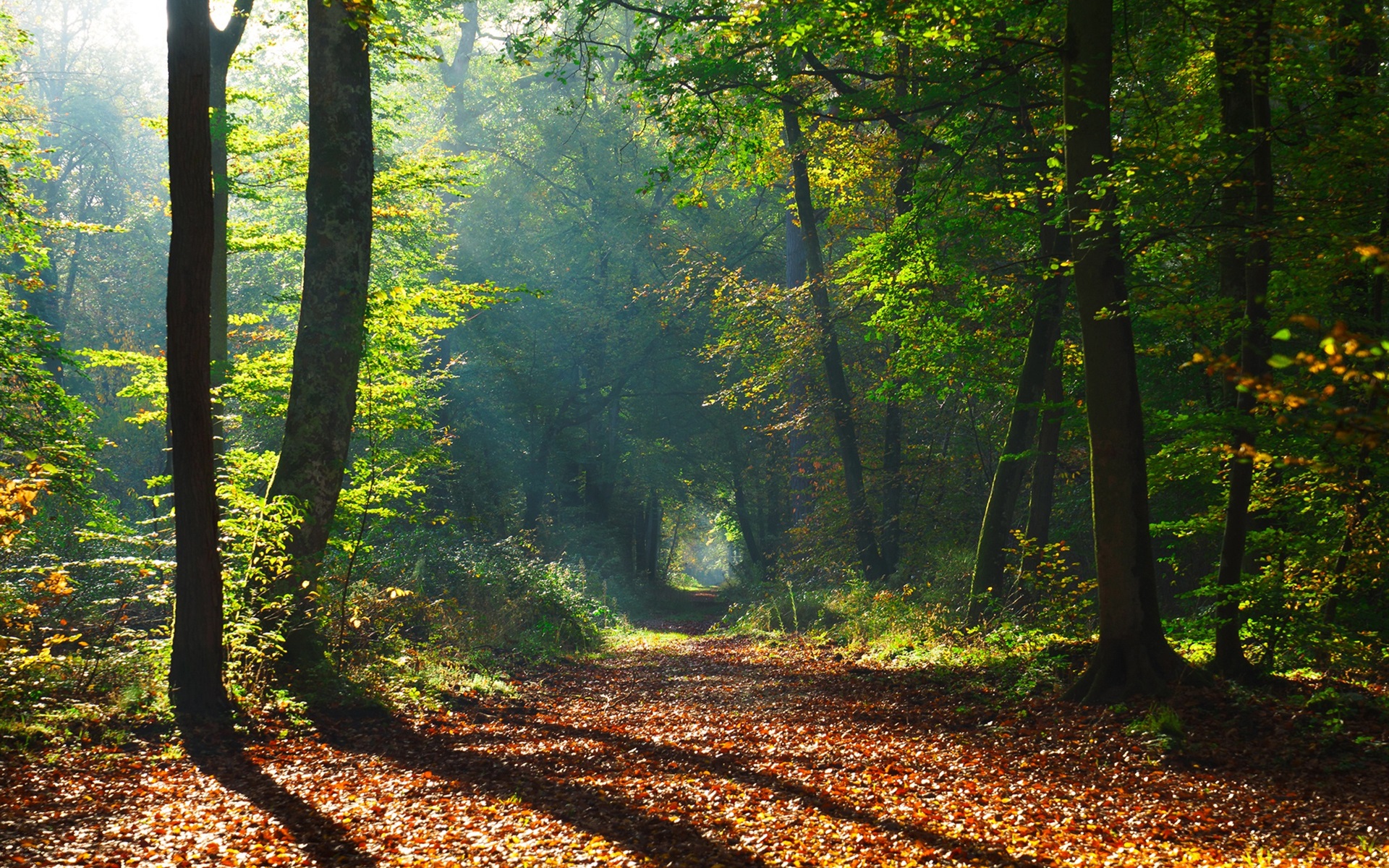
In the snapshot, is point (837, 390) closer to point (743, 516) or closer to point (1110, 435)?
point (1110, 435)

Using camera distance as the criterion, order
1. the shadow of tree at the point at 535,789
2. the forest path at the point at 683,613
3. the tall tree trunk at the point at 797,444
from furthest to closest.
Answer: the forest path at the point at 683,613 < the tall tree trunk at the point at 797,444 < the shadow of tree at the point at 535,789

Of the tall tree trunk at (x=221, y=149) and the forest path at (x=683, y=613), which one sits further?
the forest path at (x=683, y=613)

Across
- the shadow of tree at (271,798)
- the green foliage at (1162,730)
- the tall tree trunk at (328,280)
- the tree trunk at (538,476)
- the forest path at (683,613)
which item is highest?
the tall tree trunk at (328,280)

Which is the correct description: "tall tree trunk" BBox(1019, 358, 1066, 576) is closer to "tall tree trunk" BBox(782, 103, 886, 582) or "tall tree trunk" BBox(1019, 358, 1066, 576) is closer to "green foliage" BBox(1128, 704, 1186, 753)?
"green foliage" BBox(1128, 704, 1186, 753)

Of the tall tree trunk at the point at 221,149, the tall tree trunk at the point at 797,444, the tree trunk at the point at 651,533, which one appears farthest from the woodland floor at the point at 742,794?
the tree trunk at the point at 651,533

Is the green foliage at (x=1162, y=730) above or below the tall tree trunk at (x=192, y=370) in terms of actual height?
below

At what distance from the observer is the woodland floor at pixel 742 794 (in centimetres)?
477

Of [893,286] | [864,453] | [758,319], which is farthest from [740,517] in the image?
[893,286]

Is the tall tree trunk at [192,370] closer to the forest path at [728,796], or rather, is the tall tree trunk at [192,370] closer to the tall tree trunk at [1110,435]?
the forest path at [728,796]

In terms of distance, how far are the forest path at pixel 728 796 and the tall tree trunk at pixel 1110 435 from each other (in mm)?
573

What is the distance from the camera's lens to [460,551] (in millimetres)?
16438

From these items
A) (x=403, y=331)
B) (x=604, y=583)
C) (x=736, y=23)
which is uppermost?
(x=736, y=23)

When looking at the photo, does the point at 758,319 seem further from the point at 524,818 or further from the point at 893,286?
the point at 524,818

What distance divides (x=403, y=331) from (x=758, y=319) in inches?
302
